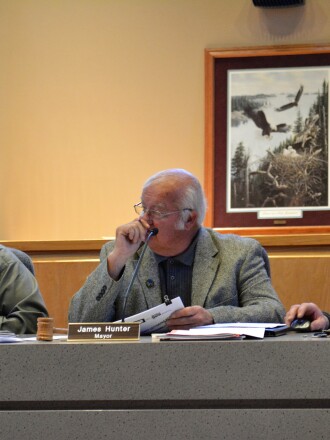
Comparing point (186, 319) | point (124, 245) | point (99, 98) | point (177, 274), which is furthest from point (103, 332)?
point (99, 98)

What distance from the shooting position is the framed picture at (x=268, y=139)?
4.33m

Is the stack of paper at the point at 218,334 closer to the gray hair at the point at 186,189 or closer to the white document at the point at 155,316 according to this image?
the white document at the point at 155,316

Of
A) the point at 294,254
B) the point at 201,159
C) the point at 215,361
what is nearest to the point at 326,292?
the point at 294,254

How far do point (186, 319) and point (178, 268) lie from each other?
60 centimetres

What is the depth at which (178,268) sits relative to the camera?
325cm

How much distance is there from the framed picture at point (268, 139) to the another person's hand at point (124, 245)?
137 cm

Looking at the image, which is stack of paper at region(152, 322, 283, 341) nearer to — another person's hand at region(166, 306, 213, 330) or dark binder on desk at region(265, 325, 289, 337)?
dark binder on desk at region(265, 325, 289, 337)

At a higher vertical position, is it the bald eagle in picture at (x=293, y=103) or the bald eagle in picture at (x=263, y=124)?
the bald eagle in picture at (x=293, y=103)

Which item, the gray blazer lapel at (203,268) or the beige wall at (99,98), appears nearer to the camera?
the gray blazer lapel at (203,268)

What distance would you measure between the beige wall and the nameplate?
8.16 ft

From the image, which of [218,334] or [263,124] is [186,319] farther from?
[263,124]

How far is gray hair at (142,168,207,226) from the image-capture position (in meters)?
3.29

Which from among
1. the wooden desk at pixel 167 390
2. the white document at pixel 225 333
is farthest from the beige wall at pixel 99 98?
the wooden desk at pixel 167 390

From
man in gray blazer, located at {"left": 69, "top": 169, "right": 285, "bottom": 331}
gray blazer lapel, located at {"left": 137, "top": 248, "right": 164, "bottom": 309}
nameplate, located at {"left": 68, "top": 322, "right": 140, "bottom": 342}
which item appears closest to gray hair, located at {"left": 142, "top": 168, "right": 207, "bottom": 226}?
man in gray blazer, located at {"left": 69, "top": 169, "right": 285, "bottom": 331}
